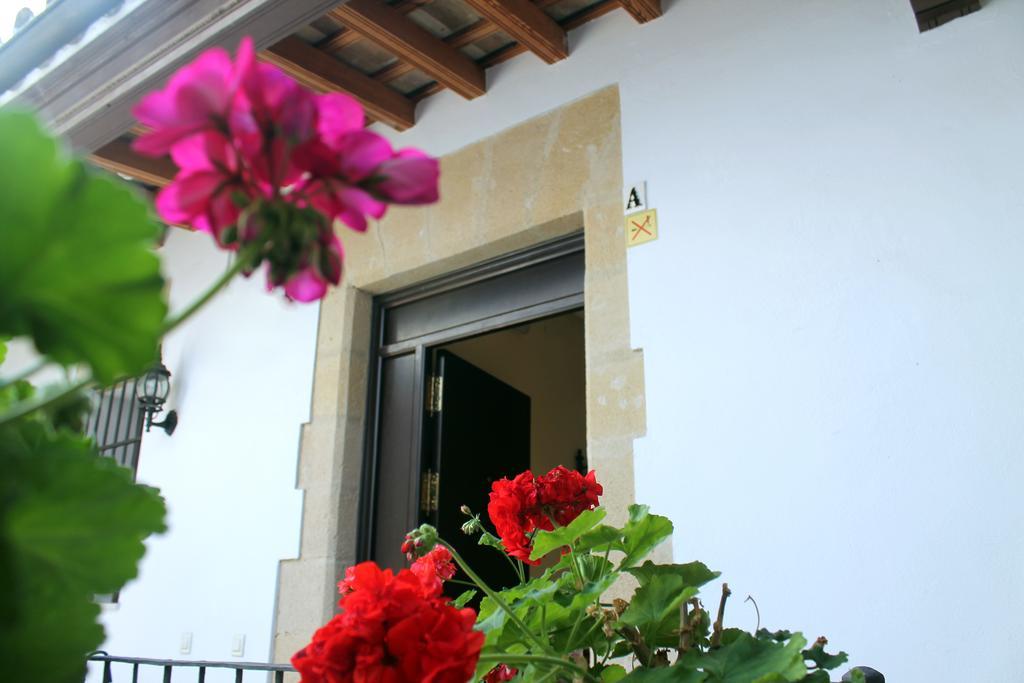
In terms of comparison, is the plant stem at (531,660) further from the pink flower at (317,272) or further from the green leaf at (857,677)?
the pink flower at (317,272)

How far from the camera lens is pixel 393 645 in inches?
20.6

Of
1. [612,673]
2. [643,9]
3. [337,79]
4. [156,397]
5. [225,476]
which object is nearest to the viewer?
[612,673]

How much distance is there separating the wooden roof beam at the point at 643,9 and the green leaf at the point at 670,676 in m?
2.23

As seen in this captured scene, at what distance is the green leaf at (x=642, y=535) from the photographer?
824 millimetres

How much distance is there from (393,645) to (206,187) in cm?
32

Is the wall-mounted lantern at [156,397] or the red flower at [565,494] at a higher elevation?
the wall-mounted lantern at [156,397]

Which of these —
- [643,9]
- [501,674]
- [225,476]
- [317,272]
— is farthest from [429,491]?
[317,272]

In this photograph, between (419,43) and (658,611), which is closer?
(658,611)

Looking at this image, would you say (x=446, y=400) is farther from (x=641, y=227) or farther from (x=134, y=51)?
(x=134, y=51)

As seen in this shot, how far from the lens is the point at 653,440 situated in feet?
7.26

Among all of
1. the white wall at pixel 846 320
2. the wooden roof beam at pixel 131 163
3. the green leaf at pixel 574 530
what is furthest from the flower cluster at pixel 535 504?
the wooden roof beam at pixel 131 163

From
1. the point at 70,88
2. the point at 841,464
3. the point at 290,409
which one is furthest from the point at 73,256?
the point at 290,409

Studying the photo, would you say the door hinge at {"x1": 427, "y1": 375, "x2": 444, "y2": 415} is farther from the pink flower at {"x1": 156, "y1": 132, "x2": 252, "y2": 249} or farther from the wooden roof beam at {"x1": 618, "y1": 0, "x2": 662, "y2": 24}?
the pink flower at {"x1": 156, "y1": 132, "x2": 252, "y2": 249}

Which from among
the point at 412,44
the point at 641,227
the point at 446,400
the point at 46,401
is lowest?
the point at 46,401
